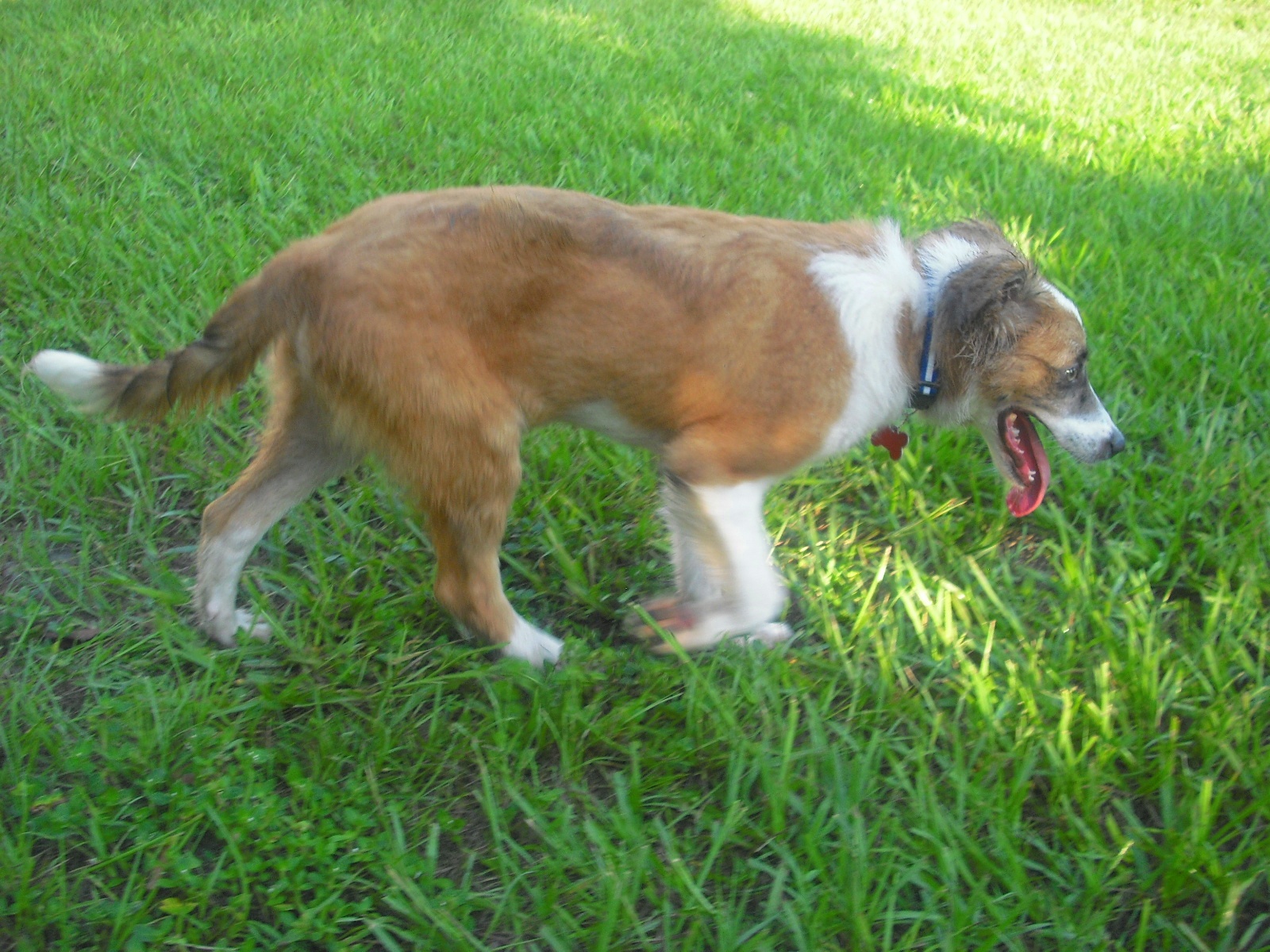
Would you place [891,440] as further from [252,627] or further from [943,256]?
[252,627]

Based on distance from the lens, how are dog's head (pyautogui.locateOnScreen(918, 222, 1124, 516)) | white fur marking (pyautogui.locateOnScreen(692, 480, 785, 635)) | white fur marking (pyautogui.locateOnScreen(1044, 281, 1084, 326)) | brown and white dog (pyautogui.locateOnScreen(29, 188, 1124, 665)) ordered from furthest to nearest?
white fur marking (pyautogui.locateOnScreen(1044, 281, 1084, 326))
dog's head (pyautogui.locateOnScreen(918, 222, 1124, 516))
white fur marking (pyautogui.locateOnScreen(692, 480, 785, 635))
brown and white dog (pyautogui.locateOnScreen(29, 188, 1124, 665))

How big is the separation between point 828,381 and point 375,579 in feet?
4.43

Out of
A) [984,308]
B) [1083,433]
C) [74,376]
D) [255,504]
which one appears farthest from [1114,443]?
[74,376]

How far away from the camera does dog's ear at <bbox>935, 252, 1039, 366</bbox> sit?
105 inches

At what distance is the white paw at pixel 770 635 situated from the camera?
9.03ft

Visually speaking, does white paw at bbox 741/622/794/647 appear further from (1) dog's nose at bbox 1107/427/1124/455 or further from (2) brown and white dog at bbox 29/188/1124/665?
(1) dog's nose at bbox 1107/427/1124/455

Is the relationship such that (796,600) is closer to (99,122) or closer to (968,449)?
(968,449)

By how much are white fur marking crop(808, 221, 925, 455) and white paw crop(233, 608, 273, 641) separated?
5.08 ft

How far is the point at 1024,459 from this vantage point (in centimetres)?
294

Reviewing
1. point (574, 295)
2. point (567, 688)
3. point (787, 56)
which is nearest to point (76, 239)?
point (574, 295)

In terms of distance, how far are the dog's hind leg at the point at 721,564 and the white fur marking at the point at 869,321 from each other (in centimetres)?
29

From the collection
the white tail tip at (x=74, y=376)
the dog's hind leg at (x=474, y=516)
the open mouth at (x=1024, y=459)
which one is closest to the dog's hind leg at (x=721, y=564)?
the dog's hind leg at (x=474, y=516)

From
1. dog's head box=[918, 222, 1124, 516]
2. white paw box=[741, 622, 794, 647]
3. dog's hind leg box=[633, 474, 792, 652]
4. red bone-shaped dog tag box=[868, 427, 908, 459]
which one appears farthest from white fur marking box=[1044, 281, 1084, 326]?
white paw box=[741, 622, 794, 647]

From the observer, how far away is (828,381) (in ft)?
8.39
